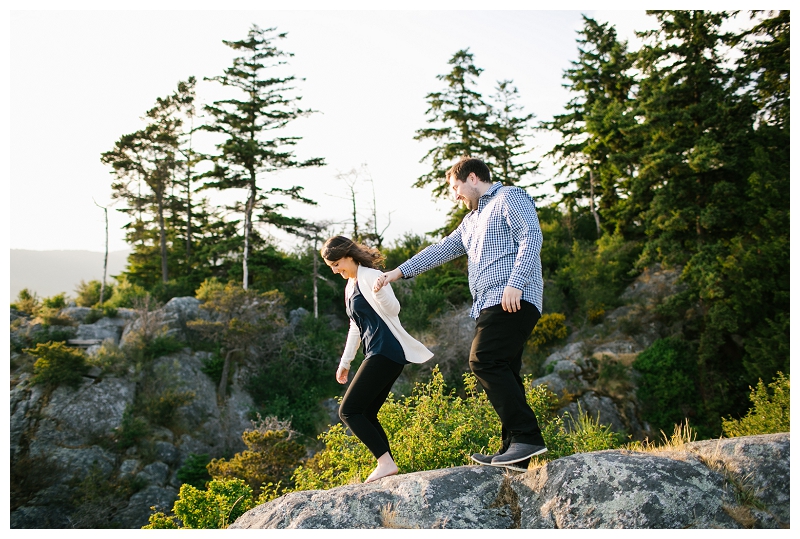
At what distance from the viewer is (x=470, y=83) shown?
2445 cm

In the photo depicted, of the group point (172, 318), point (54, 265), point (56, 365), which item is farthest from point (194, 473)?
point (54, 265)

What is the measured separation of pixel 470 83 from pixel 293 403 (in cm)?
1564

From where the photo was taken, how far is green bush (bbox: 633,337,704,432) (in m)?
15.6

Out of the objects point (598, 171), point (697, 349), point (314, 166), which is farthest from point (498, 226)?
point (598, 171)

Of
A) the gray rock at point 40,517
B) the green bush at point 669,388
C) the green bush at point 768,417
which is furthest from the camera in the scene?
the green bush at point 669,388

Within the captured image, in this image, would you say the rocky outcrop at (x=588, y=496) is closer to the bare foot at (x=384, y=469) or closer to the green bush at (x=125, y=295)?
the bare foot at (x=384, y=469)

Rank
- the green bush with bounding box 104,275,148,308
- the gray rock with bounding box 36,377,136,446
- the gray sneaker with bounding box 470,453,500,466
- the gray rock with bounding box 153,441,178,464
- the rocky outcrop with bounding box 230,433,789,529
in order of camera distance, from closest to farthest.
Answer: the rocky outcrop with bounding box 230,433,789,529 < the gray sneaker with bounding box 470,453,500,466 < the gray rock with bounding box 36,377,136,446 < the gray rock with bounding box 153,441,178,464 < the green bush with bounding box 104,275,148,308

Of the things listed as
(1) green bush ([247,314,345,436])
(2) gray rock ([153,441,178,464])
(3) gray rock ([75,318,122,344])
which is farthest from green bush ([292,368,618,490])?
(3) gray rock ([75,318,122,344])

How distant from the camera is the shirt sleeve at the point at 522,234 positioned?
3.24m

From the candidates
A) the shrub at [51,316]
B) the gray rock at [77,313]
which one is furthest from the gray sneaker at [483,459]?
the gray rock at [77,313]

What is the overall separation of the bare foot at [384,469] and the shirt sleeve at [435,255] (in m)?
1.21

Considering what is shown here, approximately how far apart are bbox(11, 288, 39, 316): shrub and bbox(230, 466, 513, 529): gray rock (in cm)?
1884

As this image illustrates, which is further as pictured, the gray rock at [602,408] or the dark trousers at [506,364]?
the gray rock at [602,408]

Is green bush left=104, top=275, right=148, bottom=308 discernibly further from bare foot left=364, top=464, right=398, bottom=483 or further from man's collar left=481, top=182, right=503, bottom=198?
man's collar left=481, top=182, right=503, bottom=198
